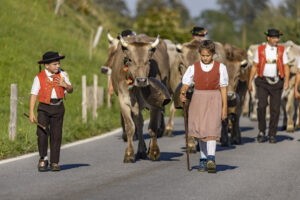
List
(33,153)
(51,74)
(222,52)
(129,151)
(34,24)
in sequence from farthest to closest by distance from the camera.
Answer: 1. (34,24)
2. (222,52)
3. (33,153)
4. (129,151)
5. (51,74)

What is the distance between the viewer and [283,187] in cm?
994

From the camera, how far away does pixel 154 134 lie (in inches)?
507

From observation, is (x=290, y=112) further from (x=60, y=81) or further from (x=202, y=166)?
(x=60, y=81)

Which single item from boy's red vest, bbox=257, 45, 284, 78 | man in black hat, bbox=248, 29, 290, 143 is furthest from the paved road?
boy's red vest, bbox=257, 45, 284, 78

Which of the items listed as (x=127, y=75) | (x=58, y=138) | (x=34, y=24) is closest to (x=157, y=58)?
(x=127, y=75)

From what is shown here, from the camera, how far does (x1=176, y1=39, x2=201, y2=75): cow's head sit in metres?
14.9

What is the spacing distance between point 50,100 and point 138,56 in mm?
1907

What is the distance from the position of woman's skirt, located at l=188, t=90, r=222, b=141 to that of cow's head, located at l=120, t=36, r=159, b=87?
1.31 m

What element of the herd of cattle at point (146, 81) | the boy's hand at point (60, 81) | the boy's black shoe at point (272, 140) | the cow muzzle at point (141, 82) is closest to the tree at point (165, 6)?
the boy's black shoe at point (272, 140)

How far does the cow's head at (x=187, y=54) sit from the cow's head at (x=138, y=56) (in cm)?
231

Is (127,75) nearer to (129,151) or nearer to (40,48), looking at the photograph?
→ (129,151)

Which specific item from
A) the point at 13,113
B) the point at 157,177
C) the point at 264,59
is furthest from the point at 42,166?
the point at 264,59

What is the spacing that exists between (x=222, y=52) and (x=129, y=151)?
164 inches

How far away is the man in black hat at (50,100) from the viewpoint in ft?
36.7
